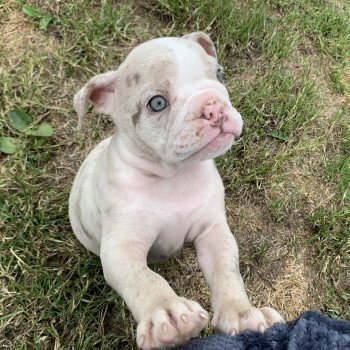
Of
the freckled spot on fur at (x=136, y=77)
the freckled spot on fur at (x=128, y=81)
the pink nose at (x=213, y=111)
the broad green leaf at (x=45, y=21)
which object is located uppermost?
the pink nose at (x=213, y=111)

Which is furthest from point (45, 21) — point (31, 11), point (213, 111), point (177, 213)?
point (213, 111)

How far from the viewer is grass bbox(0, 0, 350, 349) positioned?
414 centimetres

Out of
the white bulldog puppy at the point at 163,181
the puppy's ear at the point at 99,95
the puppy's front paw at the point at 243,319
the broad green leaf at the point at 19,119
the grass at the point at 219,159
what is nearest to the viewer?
the puppy's front paw at the point at 243,319

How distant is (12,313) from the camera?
3.98 meters

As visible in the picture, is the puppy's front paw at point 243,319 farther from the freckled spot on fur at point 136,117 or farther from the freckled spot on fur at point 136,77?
the freckled spot on fur at point 136,77

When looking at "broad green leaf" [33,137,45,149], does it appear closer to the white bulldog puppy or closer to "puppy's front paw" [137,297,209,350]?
the white bulldog puppy

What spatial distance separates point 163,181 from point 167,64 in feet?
2.41

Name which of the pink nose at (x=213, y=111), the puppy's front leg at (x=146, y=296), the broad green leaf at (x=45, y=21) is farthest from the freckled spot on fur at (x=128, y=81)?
the broad green leaf at (x=45, y=21)

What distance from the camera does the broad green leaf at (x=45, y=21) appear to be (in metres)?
5.36

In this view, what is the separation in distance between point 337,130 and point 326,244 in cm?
125

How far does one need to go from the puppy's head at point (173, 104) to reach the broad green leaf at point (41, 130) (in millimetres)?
1399

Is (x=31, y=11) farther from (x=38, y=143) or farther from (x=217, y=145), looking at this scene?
(x=217, y=145)

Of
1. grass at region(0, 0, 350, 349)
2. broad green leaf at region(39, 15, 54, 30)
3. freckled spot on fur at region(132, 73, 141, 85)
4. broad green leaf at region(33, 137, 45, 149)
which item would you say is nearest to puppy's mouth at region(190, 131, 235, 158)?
freckled spot on fur at region(132, 73, 141, 85)

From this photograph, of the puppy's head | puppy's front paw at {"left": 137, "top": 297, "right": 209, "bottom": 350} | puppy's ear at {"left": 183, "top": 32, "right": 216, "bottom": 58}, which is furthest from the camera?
puppy's ear at {"left": 183, "top": 32, "right": 216, "bottom": 58}
